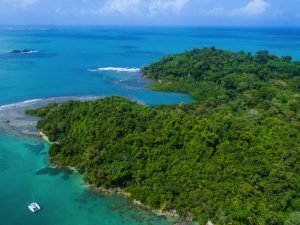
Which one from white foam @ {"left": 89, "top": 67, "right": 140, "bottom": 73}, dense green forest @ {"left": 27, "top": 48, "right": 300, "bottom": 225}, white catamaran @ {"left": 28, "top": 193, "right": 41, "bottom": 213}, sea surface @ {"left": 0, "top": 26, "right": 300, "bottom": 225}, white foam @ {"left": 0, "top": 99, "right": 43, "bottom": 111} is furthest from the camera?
white foam @ {"left": 89, "top": 67, "right": 140, "bottom": 73}

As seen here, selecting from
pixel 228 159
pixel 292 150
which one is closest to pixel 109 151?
pixel 228 159

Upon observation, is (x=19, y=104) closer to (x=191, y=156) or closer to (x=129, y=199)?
(x=129, y=199)

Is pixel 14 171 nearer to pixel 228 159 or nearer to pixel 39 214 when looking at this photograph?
pixel 39 214

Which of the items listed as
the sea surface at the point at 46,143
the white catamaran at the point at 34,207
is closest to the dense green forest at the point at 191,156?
the sea surface at the point at 46,143

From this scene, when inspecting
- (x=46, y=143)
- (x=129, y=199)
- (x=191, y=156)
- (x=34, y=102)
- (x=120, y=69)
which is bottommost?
(x=120, y=69)

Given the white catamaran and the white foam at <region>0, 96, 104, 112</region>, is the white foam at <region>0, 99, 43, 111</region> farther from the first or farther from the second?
A: the white catamaran

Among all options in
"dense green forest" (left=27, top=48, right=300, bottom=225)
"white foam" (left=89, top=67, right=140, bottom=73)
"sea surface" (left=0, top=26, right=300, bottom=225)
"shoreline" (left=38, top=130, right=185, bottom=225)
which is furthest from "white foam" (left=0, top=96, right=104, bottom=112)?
"white foam" (left=89, top=67, right=140, bottom=73)

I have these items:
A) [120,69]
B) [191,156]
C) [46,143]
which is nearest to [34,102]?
[46,143]

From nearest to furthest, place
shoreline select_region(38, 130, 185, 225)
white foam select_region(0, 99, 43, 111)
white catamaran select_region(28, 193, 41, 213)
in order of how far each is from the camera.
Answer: shoreline select_region(38, 130, 185, 225)
white catamaran select_region(28, 193, 41, 213)
white foam select_region(0, 99, 43, 111)

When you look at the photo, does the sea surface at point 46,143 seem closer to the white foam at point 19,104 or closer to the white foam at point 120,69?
the white foam at point 19,104

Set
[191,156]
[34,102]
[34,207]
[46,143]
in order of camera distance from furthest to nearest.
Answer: [34,102], [46,143], [191,156], [34,207]

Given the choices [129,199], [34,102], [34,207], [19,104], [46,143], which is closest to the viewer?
[34,207]
